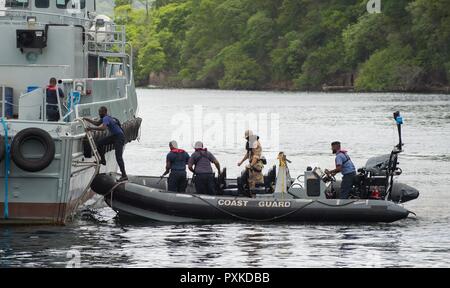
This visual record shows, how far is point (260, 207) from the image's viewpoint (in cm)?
2717

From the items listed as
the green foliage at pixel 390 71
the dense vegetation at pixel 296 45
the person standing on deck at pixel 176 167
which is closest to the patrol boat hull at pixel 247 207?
the person standing on deck at pixel 176 167

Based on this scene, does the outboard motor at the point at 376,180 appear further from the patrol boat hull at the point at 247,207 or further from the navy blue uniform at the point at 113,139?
the navy blue uniform at the point at 113,139

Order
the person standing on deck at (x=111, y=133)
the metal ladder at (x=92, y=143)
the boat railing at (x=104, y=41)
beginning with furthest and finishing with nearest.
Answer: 1. the boat railing at (x=104, y=41)
2. the person standing on deck at (x=111, y=133)
3. the metal ladder at (x=92, y=143)

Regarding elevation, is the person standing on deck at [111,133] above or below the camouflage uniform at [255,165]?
above

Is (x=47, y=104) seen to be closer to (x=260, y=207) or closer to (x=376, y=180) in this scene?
(x=260, y=207)

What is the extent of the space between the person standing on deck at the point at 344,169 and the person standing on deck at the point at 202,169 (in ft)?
8.41

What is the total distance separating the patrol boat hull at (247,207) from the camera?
2716 centimetres

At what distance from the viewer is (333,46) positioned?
14038cm

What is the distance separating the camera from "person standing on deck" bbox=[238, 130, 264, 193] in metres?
27.7

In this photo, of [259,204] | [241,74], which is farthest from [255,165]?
[241,74]

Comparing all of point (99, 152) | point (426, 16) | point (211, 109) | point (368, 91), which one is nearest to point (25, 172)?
point (99, 152)

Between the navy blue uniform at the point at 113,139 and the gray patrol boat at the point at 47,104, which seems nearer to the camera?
the gray patrol boat at the point at 47,104

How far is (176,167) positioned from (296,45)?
390 feet
